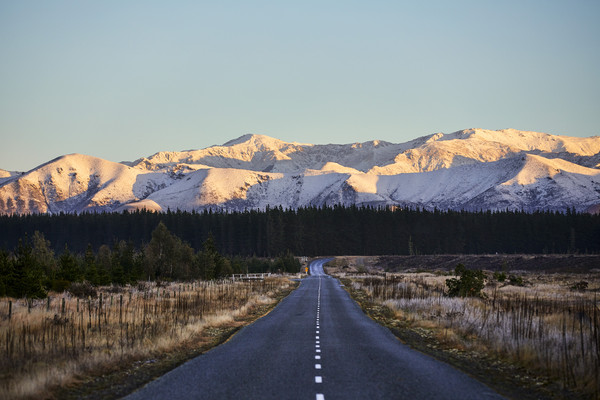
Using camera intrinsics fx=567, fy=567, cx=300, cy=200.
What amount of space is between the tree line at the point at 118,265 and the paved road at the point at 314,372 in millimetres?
18150

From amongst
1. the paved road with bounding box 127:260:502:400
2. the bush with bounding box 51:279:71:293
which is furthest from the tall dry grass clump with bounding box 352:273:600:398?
the bush with bounding box 51:279:71:293

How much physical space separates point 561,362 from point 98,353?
43.2 ft

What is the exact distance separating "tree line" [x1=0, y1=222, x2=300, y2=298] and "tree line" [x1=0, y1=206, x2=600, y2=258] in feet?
179

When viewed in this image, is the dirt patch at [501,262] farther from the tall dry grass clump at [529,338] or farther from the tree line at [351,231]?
the tall dry grass clump at [529,338]

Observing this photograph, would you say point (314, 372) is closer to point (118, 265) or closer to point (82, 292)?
point (82, 292)

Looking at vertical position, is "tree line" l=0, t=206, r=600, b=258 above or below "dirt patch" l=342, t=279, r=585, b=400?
above

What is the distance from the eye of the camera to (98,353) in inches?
672

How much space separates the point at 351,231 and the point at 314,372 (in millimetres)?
168996

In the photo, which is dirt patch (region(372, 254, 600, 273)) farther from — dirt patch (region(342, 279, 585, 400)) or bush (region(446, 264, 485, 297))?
dirt patch (region(342, 279, 585, 400))

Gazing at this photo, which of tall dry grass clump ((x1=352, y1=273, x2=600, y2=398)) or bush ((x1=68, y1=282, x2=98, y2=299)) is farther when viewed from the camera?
bush ((x1=68, y1=282, x2=98, y2=299))

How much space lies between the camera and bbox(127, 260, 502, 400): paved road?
1214cm

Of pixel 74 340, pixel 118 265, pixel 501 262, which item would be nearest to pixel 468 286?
pixel 74 340

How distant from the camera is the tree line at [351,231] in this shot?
169875 millimetres

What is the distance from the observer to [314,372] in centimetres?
1451
